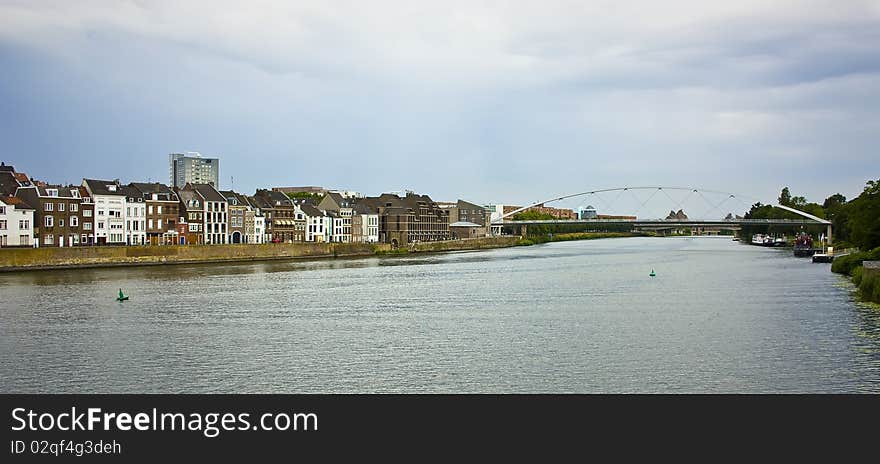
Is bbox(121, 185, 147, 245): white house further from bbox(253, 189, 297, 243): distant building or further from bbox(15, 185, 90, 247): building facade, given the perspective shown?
bbox(253, 189, 297, 243): distant building

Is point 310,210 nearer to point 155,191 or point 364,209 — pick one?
point 364,209

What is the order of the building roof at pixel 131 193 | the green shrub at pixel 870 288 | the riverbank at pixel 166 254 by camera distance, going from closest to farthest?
the green shrub at pixel 870 288 < the riverbank at pixel 166 254 < the building roof at pixel 131 193

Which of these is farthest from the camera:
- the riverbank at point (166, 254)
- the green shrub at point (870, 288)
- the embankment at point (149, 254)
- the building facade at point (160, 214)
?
the building facade at point (160, 214)

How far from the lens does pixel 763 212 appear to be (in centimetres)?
14300

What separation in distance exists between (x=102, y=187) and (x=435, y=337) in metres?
52.1

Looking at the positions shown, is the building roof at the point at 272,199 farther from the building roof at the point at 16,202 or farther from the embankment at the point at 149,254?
the building roof at the point at 16,202

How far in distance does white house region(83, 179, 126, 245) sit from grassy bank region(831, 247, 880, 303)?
52.6m

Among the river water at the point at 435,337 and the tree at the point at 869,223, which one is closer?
the river water at the point at 435,337

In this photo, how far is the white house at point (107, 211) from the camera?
222 ft

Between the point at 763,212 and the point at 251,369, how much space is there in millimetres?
136471

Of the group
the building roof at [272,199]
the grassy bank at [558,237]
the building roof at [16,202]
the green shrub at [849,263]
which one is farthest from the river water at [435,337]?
the grassy bank at [558,237]

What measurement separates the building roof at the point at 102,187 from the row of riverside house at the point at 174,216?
81 mm
